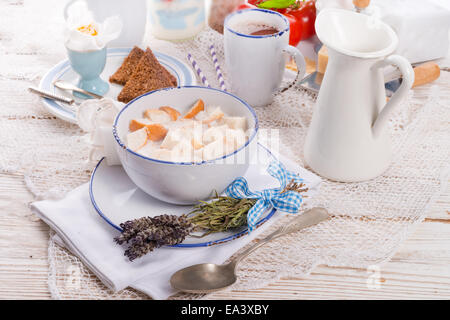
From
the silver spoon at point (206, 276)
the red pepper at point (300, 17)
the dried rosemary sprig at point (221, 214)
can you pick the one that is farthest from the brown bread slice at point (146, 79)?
the silver spoon at point (206, 276)

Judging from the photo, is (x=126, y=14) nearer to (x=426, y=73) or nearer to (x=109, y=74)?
(x=109, y=74)

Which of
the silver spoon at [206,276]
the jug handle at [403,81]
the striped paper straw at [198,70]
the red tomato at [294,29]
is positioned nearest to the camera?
the silver spoon at [206,276]

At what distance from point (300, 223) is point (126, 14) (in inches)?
34.8

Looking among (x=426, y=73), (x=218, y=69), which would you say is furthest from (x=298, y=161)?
(x=426, y=73)

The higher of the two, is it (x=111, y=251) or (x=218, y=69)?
(x=218, y=69)

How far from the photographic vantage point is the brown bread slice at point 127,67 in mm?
1331

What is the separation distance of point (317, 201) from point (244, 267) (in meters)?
0.23

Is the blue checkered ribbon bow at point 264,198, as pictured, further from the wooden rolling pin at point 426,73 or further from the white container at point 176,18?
the white container at point 176,18

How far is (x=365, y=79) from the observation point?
36.7 inches

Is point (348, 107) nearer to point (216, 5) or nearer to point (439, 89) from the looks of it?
point (439, 89)

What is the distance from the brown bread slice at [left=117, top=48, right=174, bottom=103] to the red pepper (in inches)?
14.6

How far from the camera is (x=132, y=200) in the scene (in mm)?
900

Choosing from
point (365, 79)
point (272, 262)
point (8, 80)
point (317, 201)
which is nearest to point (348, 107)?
point (365, 79)

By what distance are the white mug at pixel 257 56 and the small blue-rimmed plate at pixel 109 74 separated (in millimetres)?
126
